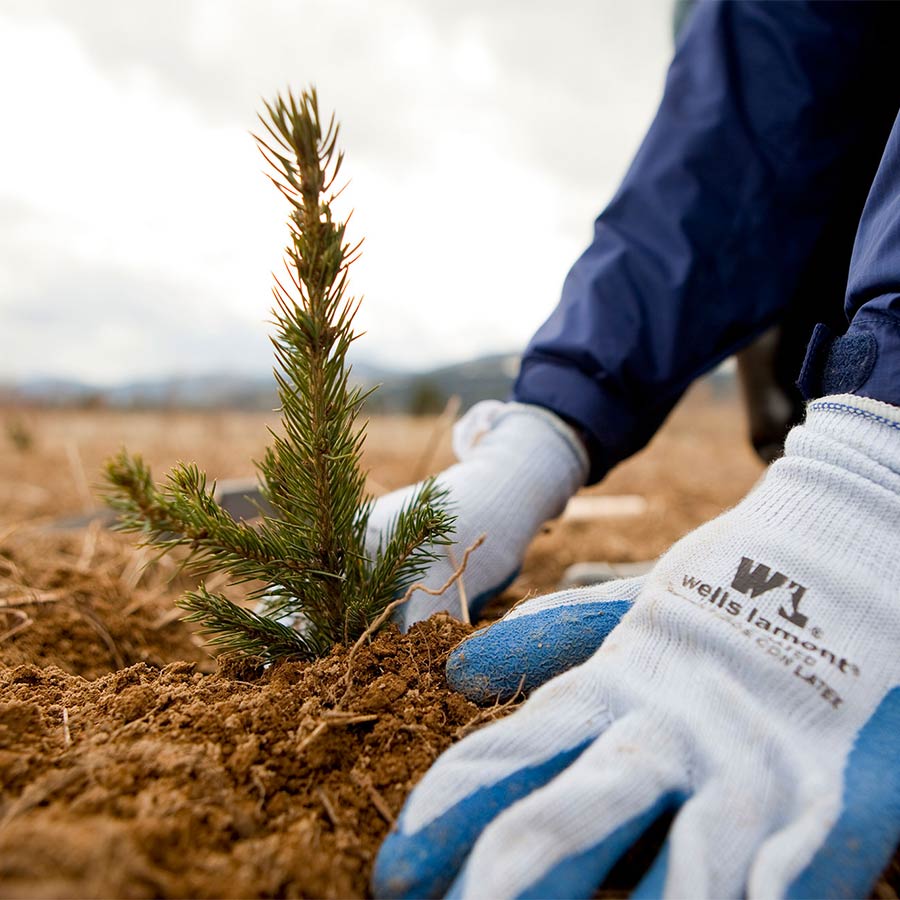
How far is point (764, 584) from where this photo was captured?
Answer: 42.3 inches

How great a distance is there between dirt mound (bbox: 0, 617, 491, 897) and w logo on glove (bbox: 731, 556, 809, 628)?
481 millimetres

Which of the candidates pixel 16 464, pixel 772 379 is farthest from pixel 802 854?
pixel 16 464

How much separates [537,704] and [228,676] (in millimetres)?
579

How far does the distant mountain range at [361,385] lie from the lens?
1.87m

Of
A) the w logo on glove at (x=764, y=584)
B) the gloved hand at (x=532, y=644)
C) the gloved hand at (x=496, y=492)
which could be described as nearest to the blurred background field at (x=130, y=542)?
the gloved hand at (x=496, y=492)

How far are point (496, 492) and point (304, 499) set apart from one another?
30.0 inches

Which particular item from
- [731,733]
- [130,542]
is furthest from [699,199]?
[130,542]

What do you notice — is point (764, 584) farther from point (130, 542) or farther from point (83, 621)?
point (130, 542)

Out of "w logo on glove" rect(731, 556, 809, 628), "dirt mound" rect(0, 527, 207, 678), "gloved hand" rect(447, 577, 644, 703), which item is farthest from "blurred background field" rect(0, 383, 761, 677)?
"w logo on glove" rect(731, 556, 809, 628)

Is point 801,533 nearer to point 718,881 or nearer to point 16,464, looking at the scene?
point 718,881

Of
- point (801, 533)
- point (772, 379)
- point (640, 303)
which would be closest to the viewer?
point (801, 533)

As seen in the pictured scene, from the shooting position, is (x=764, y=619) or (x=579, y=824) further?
(x=764, y=619)

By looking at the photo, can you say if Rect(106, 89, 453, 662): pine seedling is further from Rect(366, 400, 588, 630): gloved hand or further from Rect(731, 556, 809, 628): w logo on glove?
Rect(731, 556, 809, 628): w logo on glove

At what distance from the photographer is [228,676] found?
1224mm
